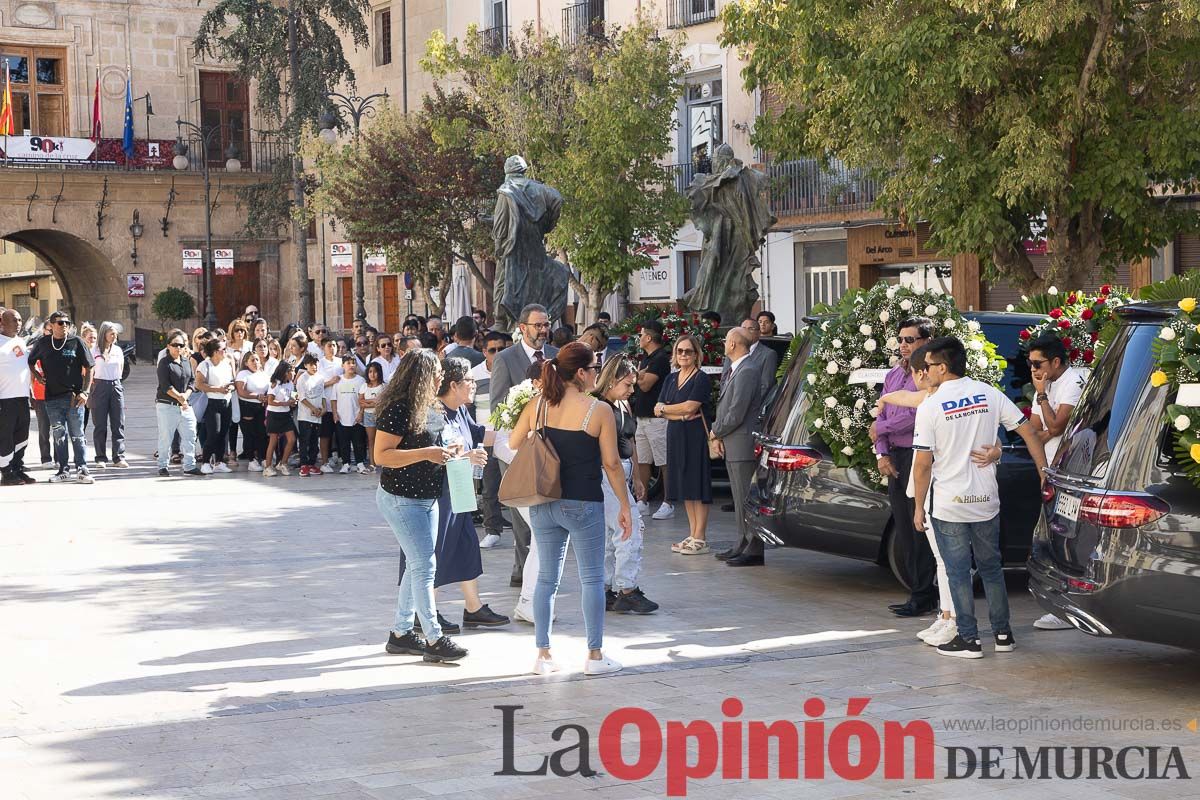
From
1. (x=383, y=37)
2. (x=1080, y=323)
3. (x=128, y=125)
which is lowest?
(x=1080, y=323)

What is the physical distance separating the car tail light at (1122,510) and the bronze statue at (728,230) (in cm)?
1086

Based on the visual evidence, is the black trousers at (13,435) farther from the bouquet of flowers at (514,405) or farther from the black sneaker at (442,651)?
the black sneaker at (442,651)

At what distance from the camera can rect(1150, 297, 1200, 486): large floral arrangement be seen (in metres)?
7.08

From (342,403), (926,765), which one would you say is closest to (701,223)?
(342,403)

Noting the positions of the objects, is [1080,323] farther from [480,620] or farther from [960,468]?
[480,620]

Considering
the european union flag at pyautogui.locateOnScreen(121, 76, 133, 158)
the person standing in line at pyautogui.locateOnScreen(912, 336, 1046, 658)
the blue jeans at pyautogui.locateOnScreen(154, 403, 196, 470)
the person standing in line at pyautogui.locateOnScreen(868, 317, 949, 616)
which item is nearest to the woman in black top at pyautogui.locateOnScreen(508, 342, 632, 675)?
the person standing in line at pyautogui.locateOnScreen(912, 336, 1046, 658)

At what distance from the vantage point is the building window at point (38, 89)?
1828 inches

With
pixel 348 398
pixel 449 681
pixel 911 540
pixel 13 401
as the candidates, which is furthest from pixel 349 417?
pixel 449 681

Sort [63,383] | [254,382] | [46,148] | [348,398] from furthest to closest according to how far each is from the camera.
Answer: [46,148] → [254,382] → [348,398] → [63,383]

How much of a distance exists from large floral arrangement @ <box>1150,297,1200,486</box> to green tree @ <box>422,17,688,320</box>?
21.2 metres

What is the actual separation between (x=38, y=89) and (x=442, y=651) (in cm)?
4266

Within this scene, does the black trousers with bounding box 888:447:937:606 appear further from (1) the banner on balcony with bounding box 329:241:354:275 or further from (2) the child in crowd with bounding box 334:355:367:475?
(1) the banner on balcony with bounding box 329:241:354:275

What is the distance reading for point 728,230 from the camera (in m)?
18.4

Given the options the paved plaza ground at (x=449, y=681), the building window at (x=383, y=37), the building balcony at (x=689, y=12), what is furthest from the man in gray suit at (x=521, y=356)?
the building window at (x=383, y=37)
